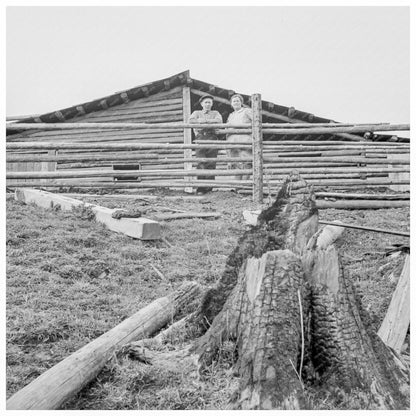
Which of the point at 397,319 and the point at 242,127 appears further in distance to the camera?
the point at 242,127

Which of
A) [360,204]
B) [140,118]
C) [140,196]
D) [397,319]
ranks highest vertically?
[140,118]

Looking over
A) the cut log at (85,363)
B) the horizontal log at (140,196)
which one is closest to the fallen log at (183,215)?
the horizontal log at (140,196)

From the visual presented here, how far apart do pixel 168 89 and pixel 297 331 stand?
1152cm

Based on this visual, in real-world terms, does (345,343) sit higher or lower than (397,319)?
higher

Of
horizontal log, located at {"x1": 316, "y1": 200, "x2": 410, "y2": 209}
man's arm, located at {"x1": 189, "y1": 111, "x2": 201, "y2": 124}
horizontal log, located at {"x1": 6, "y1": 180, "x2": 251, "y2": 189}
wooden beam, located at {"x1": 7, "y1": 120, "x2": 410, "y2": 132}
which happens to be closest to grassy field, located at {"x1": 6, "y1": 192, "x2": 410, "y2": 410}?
horizontal log, located at {"x1": 316, "y1": 200, "x2": 410, "y2": 209}

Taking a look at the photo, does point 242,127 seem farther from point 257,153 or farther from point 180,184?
point 180,184

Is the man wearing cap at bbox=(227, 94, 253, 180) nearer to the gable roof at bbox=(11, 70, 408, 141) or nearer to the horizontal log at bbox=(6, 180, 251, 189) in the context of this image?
the horizontal log at bbox=(6, 180, 251, 189)

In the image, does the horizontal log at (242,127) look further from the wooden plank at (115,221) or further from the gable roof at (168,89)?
the gable roof at (168,89)

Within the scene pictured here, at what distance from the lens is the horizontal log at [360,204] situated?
835cm

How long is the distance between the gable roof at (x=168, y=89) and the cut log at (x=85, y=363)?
9.70m

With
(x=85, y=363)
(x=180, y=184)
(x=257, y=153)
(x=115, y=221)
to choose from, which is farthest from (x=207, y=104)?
(x=85, y=363)

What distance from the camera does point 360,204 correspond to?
27.8 ft

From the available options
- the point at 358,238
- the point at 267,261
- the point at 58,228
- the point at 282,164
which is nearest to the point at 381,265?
the point at 358,238

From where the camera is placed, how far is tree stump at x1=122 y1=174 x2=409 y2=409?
2.51m
